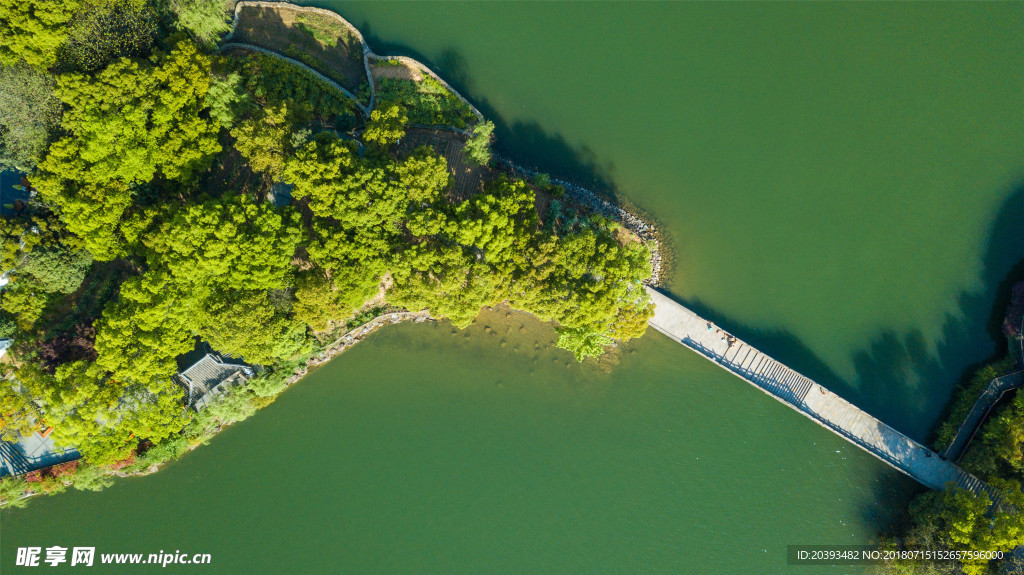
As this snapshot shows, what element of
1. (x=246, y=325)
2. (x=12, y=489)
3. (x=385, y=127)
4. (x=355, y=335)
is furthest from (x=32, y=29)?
(x=12, y=489)

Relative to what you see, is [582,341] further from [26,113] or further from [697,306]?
[26,113]

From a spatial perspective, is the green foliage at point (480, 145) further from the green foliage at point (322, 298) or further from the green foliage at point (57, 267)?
the green foliage at point (57, 267)

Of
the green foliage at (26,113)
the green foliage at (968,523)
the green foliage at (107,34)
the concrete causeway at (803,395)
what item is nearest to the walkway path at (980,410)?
the concrete causeway at (803,395)

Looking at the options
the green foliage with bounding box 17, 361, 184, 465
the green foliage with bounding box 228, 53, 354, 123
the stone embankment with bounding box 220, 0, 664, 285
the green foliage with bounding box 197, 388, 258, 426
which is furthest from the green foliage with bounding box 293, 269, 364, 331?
the stone embankment with bounding box 220, 0, 664, 285

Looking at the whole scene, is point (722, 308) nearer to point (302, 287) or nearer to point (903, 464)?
point (903, 464)

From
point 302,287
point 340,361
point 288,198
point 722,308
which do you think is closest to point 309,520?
point 340,361

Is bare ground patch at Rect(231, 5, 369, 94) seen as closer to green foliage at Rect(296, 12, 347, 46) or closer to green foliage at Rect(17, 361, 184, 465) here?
green foliage at Rect(296, 12, 347, 46)
